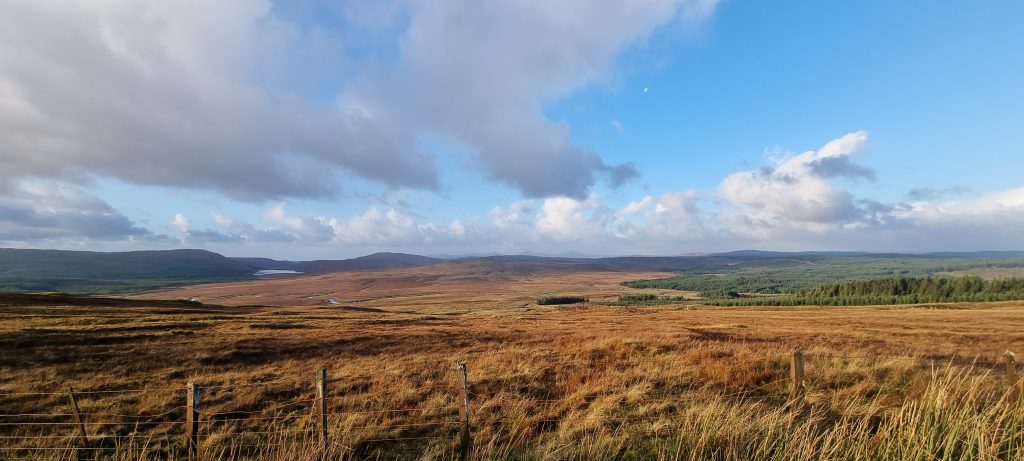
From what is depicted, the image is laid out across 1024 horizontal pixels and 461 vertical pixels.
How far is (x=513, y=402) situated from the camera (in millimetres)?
10055

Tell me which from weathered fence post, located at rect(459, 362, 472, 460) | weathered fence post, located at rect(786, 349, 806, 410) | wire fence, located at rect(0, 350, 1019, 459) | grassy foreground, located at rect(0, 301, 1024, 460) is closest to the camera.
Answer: grassy foreground, located at rect(0, 301, 1024, 460)

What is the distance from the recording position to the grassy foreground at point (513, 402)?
4832mm

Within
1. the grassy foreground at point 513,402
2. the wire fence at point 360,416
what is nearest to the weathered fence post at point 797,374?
the wire fence at point 360,416

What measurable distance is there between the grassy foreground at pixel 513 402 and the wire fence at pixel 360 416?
6 centimetres

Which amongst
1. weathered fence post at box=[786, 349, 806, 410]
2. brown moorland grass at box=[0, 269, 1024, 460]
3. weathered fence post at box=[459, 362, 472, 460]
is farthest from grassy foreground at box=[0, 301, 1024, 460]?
weathered fence post at box=[786, 349, 806, 410]

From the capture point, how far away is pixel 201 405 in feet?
37.3

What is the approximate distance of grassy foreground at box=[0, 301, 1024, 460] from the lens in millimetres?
4832

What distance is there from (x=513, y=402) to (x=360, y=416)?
3.55 m

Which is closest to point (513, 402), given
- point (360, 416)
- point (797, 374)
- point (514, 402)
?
point (514, 402)

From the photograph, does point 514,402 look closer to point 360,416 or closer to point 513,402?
point 513,402

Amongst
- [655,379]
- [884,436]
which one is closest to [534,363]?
[655,379]

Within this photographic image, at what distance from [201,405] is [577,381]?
10451 mm

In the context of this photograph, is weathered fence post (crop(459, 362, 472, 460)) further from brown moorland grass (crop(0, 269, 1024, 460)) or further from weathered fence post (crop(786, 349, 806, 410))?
weathered fence post (crop(786, 349, 806, 410))

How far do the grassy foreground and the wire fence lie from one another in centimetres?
6
